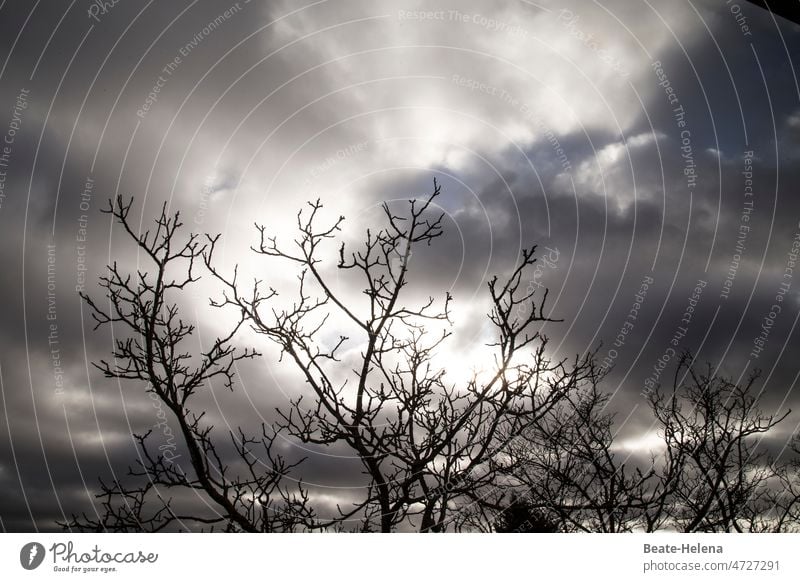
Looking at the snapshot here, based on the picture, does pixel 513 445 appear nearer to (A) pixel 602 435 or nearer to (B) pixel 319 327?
(A) pixel 602 435

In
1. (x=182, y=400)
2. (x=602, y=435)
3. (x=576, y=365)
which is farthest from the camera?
(x=602, y=435)

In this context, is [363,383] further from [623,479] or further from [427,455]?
[623,479]

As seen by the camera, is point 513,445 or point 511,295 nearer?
point 511,295

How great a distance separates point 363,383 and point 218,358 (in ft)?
4.95

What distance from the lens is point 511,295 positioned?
572 centimetres

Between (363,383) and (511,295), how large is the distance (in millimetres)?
1786

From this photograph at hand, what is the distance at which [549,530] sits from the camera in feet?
21.8
